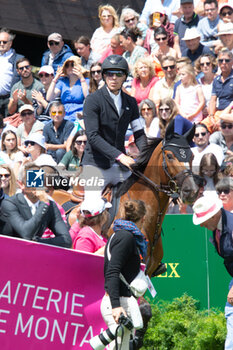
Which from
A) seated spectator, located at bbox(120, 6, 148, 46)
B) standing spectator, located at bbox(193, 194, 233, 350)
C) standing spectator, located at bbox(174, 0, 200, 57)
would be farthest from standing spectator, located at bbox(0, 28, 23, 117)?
standing spectator, located at bbox(193, 194, 233, 350)

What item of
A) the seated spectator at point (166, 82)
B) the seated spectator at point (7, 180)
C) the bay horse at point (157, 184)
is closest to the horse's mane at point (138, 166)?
the bay horse at point (157, 184)

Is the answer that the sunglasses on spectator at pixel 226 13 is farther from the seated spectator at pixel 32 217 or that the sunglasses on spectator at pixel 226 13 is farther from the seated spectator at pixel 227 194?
the seated spectator at pixel 32 217

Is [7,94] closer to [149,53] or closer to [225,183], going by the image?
[149,53]

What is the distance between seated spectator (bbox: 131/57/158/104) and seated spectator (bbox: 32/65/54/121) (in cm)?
195

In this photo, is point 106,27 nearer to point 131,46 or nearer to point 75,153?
point 131,46

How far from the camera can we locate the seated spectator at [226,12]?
14.3 metres

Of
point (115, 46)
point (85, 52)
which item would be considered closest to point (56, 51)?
point (85, 52)

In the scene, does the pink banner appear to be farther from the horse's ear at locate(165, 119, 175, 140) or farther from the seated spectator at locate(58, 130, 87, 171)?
the seated spectator at locate(58, 130, 87, 171)

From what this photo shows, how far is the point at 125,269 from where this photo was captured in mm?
6438

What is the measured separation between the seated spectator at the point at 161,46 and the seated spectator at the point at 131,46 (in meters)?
0.28

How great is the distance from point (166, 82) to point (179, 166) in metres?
5.08

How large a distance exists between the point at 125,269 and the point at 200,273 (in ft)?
14.0

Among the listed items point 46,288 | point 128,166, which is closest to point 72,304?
point 46,288

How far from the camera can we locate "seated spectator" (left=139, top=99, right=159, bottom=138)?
11977 millimetres
